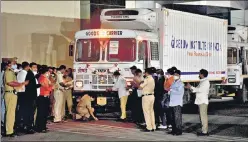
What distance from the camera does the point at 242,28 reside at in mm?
26297

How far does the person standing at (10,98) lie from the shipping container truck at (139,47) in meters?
4.32

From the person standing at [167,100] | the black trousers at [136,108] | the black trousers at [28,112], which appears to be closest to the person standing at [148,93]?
the person standing at [167,100]

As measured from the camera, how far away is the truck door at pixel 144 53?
17.2 meters

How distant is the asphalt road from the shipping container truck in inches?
59.8

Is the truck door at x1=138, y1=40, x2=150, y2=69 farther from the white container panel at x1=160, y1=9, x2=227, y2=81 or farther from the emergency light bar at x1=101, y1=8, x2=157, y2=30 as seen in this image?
the emergency light bar at x1=101, y1=8, x2=157, y2=30

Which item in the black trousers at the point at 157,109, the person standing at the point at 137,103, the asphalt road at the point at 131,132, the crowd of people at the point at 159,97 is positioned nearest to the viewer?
the asphalt road at the point at 131,132

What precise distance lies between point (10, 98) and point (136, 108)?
4.33 metres

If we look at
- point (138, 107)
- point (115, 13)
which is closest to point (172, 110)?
point (138, 107)

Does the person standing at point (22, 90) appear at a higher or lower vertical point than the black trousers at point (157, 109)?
higher

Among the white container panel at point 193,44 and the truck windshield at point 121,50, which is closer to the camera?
the truck windshield at point 121,50

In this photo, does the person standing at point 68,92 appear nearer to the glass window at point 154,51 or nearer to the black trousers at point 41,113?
the glass window at point 154,51

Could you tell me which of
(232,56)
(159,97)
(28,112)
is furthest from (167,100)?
(232,56)

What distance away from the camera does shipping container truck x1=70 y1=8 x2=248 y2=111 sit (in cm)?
1727

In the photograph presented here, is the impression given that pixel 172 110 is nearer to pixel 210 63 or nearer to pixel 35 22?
pixel 210 63
